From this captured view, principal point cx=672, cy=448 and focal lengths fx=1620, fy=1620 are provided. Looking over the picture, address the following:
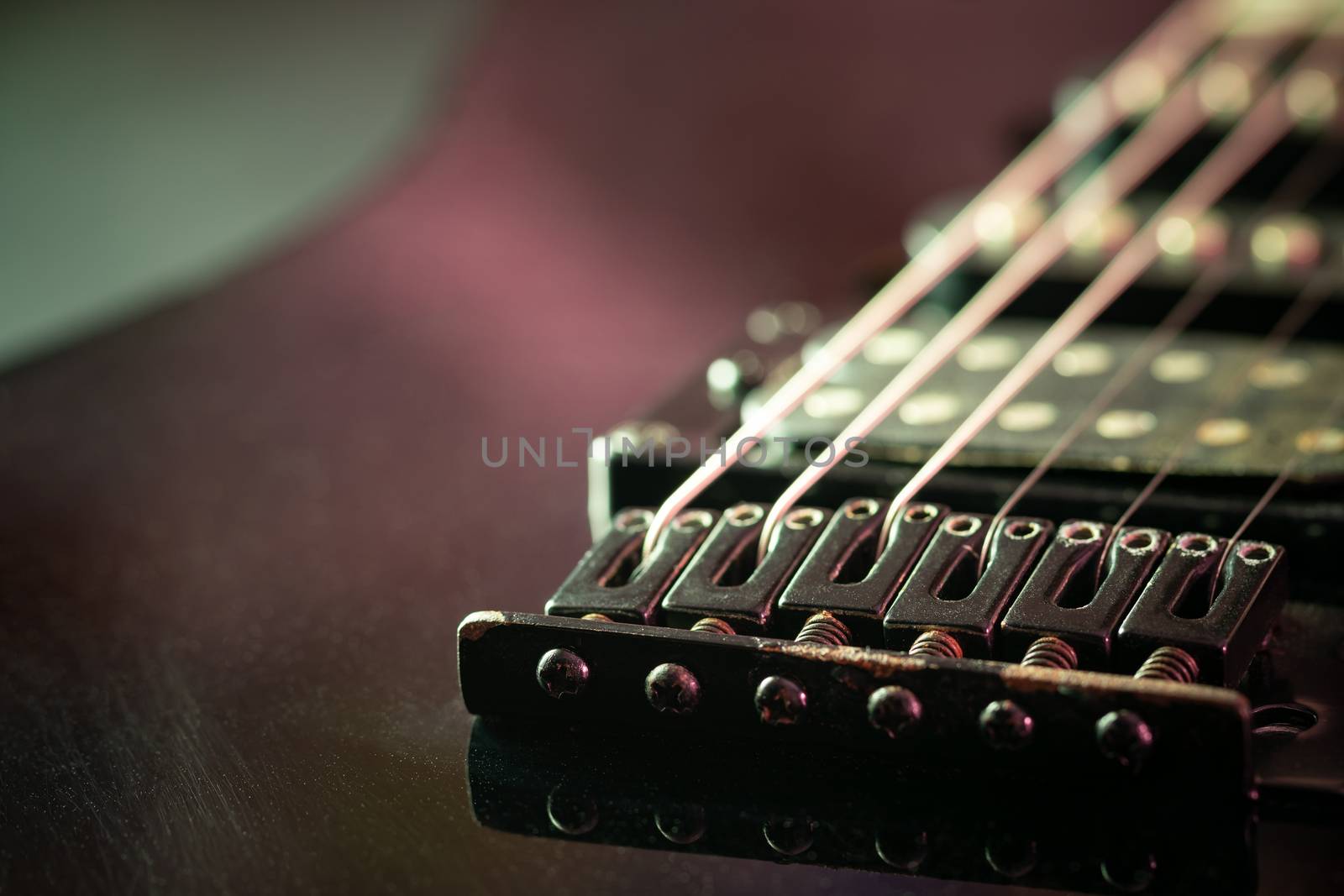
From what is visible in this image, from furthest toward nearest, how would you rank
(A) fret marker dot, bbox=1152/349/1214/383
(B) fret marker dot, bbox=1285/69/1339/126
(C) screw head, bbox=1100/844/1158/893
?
(B) fret marker dot, bbox=1285/69/1339/126, (A) fret marker dot, bbox=1152/349/1214/383, (C) screw head, bbox=1100/844/1158/893

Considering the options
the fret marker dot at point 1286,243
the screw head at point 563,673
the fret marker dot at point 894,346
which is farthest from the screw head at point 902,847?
the fret marker dot at point 1286,243

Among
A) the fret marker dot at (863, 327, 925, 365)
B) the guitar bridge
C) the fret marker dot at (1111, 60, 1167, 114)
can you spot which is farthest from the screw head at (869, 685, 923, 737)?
the fret marker dot at (1111, 60, 1167, 114)

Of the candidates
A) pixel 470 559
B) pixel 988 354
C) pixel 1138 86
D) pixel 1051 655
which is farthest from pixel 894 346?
pixel 1138 86

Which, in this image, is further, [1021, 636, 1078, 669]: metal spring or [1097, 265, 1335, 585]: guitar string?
[1097, 265, 1335, 585]: guitar string

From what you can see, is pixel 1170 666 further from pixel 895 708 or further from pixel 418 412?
pixel 418 412

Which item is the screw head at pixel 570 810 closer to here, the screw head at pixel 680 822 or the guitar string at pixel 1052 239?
the screw head at pixel 680 822

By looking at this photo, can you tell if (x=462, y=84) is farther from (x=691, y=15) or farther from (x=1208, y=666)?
(x=1208, y=666)

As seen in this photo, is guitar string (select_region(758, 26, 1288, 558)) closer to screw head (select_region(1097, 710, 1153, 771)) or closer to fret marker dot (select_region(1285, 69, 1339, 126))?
fret marker dot (select_region(1285, 69, 1339, 126))
